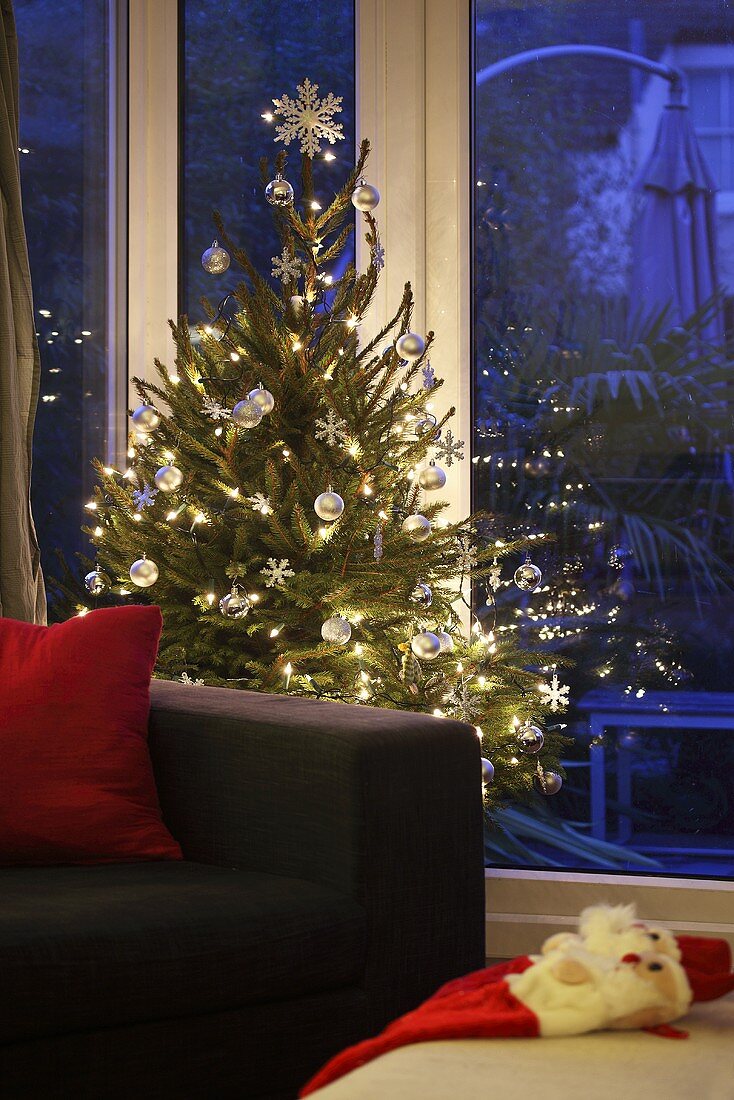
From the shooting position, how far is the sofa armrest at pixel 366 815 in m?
1.80

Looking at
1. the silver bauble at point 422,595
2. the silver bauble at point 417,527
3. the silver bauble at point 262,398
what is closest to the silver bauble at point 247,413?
the silver bauble at point 262,398

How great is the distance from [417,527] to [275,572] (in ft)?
1.04

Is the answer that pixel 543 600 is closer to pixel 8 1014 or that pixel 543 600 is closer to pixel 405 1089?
pixel 8 1014

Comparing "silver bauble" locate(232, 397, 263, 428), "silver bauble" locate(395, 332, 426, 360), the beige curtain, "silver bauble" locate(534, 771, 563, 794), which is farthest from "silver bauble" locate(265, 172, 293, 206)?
"silver bauble" locate(534, 771, 563, 794)

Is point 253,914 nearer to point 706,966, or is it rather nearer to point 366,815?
point 366,815

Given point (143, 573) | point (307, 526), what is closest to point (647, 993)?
point (307, 526)

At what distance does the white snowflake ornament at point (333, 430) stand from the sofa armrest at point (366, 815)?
2.58ft

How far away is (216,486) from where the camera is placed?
270 centimetres

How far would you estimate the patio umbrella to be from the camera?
3.12 meters

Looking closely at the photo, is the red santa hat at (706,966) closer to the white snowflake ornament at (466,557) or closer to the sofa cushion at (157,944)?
the sofa cushion at (157,944)

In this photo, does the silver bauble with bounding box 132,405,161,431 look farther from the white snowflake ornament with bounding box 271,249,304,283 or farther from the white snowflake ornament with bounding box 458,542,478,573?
the white snowflake ornament with bounding box 458,542,478,573

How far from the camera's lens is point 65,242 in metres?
3.44

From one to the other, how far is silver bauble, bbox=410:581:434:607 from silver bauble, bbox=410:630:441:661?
11cm

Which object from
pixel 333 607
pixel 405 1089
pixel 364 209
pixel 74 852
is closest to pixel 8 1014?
pixel 74 852
